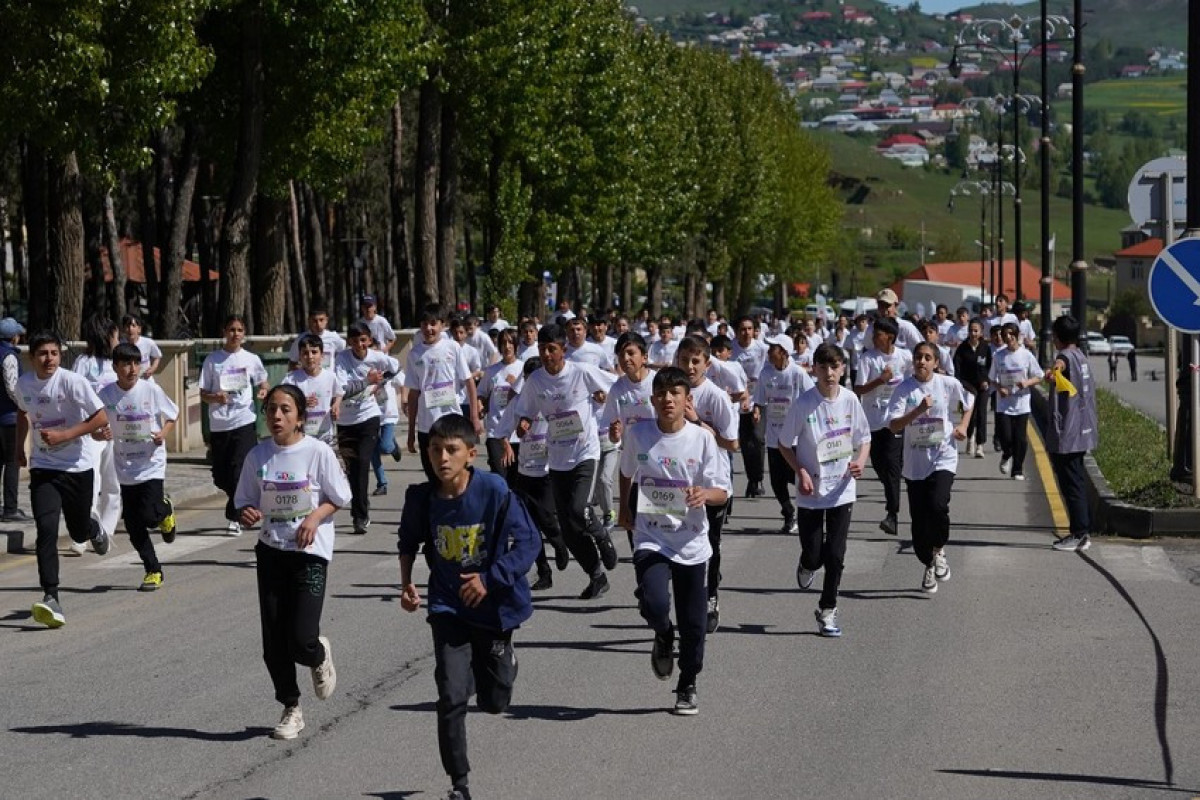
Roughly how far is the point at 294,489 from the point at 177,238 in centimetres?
2595

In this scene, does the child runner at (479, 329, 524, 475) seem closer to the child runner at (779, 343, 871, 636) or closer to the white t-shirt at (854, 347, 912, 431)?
the white t-shirt at (854, 347, 912, 431)

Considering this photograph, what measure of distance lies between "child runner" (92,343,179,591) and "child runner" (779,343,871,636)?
463cm

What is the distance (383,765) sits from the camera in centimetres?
838

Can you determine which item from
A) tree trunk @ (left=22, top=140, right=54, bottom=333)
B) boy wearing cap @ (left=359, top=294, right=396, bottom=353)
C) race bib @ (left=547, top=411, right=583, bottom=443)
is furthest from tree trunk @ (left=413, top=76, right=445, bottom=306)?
race bib @ (left=547, top=411, right=583, bottom=443)

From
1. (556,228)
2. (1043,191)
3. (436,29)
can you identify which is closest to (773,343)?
(436,29)

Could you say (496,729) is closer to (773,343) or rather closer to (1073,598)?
(1073,598)

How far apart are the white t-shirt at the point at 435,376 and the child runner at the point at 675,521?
8.64m

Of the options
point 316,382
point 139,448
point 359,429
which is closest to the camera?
point 139,448

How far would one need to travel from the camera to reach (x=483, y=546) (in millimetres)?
7801

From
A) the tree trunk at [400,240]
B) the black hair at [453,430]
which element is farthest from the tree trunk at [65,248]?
the black hair at [453,430]

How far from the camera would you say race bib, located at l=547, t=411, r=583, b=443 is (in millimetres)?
13570

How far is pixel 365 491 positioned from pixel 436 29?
2173 cm

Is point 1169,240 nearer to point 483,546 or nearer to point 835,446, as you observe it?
point 835,446

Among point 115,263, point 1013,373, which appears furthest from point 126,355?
point 115,263
